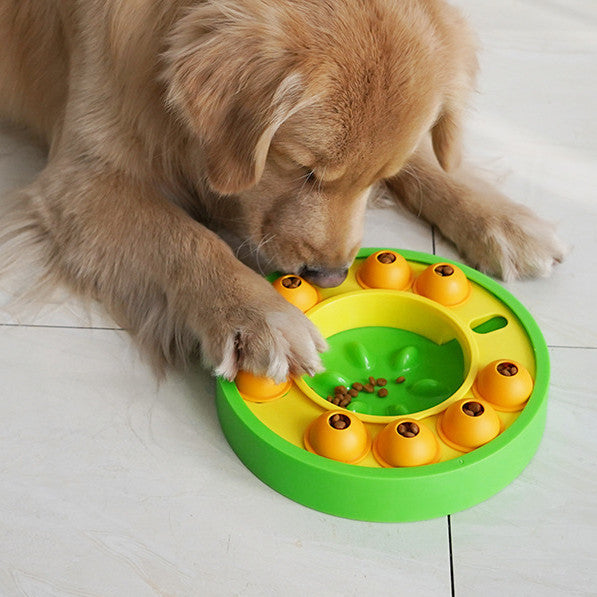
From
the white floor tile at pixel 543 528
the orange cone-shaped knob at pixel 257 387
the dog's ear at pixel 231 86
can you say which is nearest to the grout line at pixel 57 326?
the orange cone-shaped knob at pixel 257 387

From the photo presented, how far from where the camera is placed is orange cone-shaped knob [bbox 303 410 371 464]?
1.77 metres

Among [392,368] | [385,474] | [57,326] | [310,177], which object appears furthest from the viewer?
[57,326]

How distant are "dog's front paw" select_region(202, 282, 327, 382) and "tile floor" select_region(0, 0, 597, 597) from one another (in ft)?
0.53

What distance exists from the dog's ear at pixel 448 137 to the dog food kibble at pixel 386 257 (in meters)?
0.29

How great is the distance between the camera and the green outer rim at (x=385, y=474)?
5.66ft

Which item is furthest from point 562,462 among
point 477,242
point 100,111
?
point 100,111

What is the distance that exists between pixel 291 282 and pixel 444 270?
1.23ft

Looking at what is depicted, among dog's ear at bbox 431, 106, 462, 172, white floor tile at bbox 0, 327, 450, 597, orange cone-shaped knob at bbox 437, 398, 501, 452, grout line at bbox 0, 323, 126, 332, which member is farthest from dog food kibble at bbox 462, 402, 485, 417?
grout line at bbox 0, 323, 126, 332

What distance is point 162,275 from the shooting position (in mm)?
2178

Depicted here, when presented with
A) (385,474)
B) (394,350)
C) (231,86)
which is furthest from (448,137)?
(385,474)

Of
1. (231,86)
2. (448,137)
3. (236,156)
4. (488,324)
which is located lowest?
(488,324)

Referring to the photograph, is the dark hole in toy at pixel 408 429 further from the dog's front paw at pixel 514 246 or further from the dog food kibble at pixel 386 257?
the dog's front paw at pixel 514 246

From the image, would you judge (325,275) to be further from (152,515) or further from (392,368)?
(152,515)

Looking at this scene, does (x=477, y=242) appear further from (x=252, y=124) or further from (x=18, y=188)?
(x=18, y=188)
